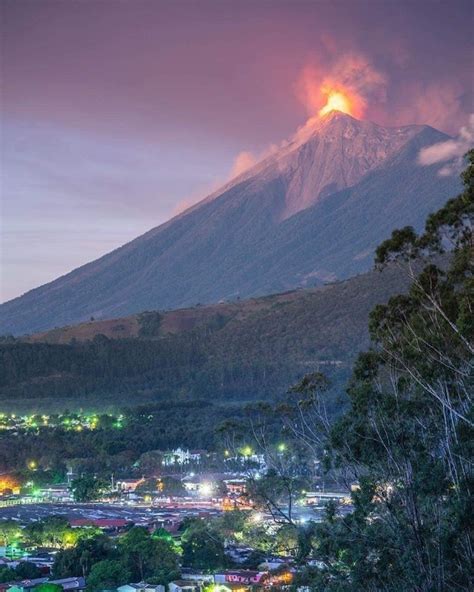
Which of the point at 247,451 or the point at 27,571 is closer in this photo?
the point at 27,571

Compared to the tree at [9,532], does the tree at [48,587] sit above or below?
below

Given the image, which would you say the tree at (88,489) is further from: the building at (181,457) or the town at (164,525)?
the building at (181,457)

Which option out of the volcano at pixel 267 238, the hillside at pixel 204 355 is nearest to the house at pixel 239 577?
the hillside at pixel 204 355

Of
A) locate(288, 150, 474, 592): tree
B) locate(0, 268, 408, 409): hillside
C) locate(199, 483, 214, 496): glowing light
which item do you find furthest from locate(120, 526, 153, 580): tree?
locate(0, 268, 408, 409): hillside

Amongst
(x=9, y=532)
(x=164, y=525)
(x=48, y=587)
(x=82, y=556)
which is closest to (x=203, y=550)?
(x=82, y=556)

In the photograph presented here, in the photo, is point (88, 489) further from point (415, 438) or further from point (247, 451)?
point (415, 438)

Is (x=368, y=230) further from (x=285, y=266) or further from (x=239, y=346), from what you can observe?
(x=239, y=346)

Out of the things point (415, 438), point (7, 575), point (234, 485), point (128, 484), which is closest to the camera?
point (415, 438)
